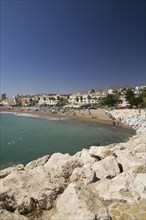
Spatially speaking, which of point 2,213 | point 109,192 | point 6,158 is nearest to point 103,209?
point 109,192

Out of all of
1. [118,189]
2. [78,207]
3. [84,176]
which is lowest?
[118,189]

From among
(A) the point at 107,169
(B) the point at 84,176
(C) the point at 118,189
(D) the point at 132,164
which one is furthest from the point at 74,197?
(D) the point at 132,164

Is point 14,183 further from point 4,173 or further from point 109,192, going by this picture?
point 4,173

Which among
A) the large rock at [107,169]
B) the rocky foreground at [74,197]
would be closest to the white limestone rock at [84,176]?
the rocky foreground at [74,197]

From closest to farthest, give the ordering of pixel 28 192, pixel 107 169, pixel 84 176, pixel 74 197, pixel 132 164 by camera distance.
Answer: pixel 74 197 < pixel 28 192 < pixel 84 176 < pixel 107 169 < pixel 132 164

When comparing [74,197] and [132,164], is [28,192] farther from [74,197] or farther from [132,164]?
[132,164]

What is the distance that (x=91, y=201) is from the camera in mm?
4434

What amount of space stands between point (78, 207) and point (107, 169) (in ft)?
10.4

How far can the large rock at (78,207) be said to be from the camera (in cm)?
395

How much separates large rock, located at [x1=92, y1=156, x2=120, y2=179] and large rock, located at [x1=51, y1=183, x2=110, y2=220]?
223 cm

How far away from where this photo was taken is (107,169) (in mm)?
6996

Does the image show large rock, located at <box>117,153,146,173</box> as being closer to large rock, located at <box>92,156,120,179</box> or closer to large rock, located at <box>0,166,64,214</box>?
large rock, located at <box>92,156,120,179</box>

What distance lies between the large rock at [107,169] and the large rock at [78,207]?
2.23m

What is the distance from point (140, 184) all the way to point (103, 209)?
6.45 feet
